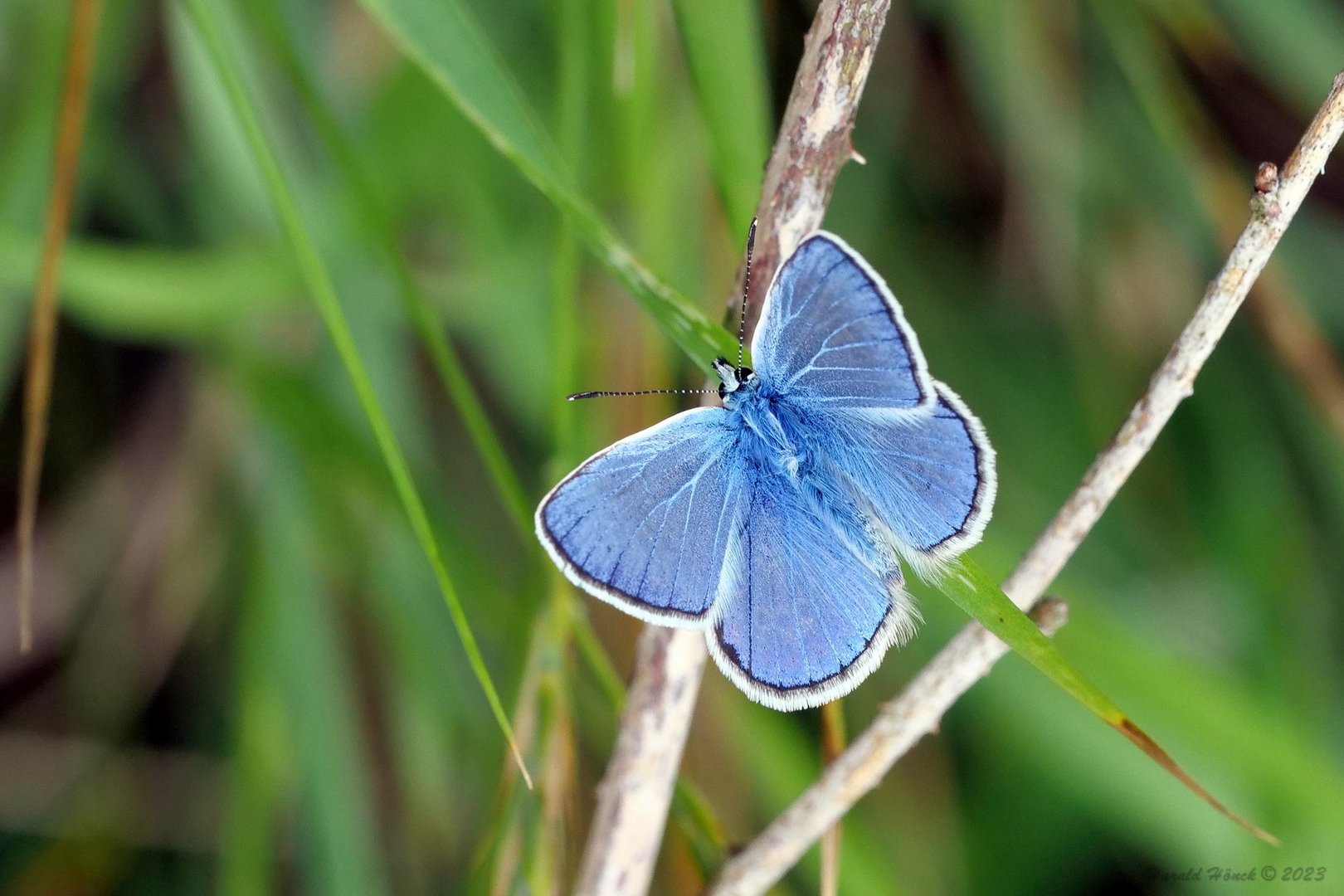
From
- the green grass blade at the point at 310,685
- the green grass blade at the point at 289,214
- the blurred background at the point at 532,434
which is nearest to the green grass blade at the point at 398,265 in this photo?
the green grass blade at the point at 289,214

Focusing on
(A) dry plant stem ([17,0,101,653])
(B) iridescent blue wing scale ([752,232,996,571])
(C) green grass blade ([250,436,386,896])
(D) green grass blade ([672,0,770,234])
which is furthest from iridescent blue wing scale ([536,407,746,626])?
(C) green grass blade ([250,436,386,896])

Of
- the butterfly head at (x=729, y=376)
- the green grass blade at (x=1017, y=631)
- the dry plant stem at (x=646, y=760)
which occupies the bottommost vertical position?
the dry plant stem at (x=646, y=760)

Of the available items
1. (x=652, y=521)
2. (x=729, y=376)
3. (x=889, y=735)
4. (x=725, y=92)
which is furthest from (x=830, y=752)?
(x=725, y=92)

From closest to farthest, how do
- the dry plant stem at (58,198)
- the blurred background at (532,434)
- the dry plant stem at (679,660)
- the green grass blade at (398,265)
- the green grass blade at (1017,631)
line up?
the green grass blade at (1017,631) → the dry plant stem at (679,660) → the green grass blade at (398,265) → the dry plant stem at (58,198) → the blurred background at (532,434)

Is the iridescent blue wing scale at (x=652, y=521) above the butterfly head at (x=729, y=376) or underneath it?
underneath

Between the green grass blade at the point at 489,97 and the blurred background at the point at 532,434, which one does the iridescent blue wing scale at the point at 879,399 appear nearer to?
the green grass blade at the point at 489,97

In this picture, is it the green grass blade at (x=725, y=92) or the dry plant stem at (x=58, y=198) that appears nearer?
the green grass blade at (x=725, y=92)

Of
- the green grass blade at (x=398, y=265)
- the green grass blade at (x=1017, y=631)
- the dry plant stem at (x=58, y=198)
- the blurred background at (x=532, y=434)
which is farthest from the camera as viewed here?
the blurred background at (x=532, y=434)
